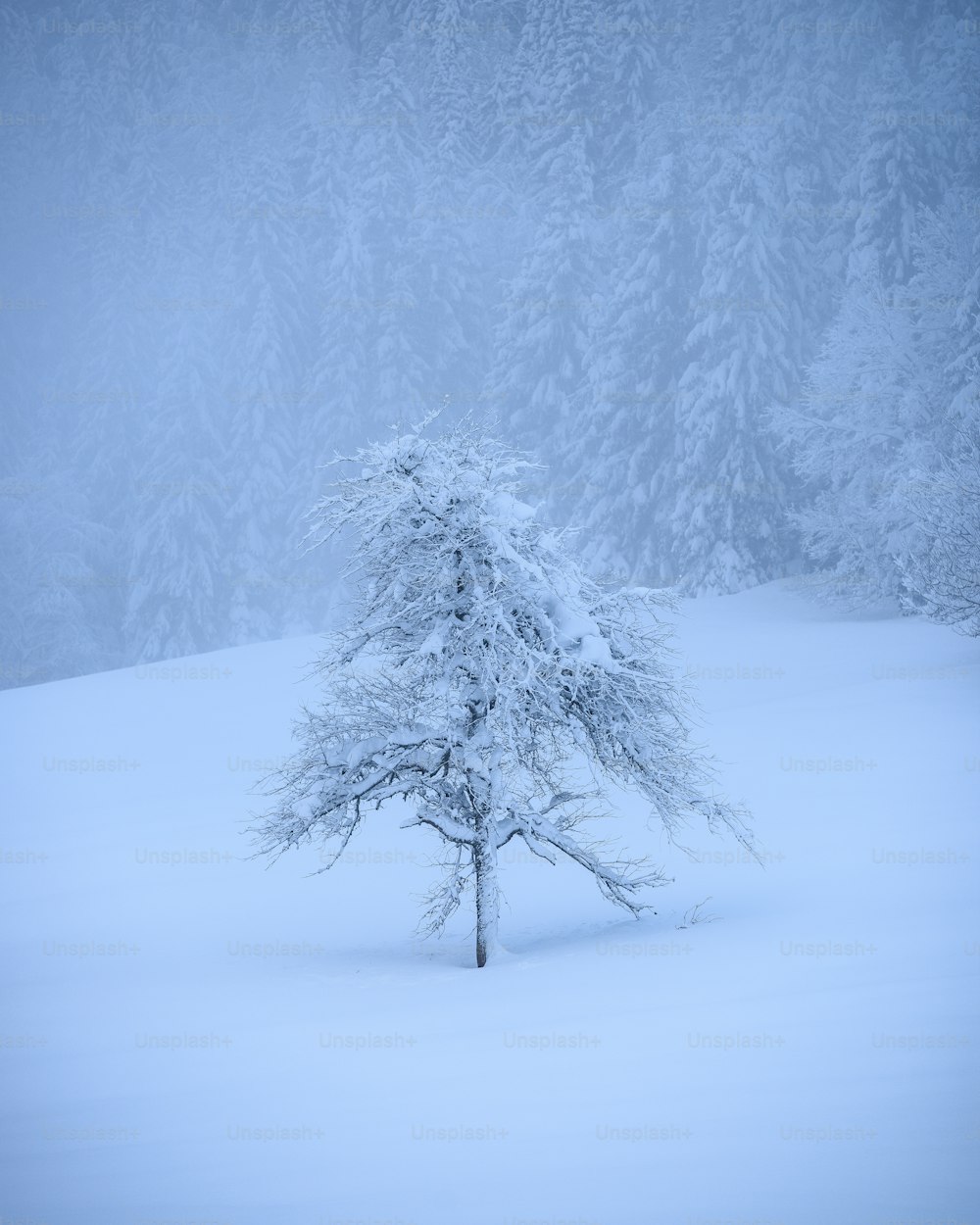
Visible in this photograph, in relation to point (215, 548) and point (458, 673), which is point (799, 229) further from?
point (458, 673)

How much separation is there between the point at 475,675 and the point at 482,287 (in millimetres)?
44460

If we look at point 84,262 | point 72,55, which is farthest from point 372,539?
point 72,55

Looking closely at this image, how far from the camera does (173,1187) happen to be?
21.4 feet

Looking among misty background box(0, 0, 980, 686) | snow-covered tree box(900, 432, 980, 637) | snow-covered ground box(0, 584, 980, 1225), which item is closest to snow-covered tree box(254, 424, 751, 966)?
snow-covered ground box(0, 584, 980, 1225)

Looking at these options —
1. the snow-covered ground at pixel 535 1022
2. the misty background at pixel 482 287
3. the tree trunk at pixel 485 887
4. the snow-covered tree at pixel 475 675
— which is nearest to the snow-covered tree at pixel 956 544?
the snow-covered ground at pixel 535 1022

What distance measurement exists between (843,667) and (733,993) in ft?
55.3

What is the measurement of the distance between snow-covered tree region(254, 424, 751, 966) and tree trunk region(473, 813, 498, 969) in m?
0.01

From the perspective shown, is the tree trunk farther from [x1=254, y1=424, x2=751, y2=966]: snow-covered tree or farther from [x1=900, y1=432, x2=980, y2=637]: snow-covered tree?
[x1=900, y1=432, x2=980, y2=637]: snow-covered tree

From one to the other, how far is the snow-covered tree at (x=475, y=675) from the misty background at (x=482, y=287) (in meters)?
14.3

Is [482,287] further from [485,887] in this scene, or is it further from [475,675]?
[485,887]

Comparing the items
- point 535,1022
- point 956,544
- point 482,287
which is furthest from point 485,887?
point 482,287

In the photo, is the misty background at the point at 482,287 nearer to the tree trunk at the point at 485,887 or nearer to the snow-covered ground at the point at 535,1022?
the snow-covered ground at the point at 535,1022

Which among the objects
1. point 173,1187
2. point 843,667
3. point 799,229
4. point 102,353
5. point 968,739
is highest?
point 102,353

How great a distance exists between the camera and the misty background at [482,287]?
36.5 metres
